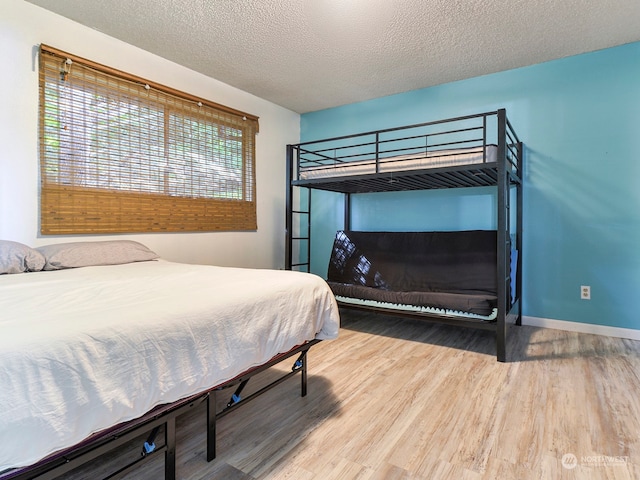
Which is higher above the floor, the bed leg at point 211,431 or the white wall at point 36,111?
the white wall at point 36,111

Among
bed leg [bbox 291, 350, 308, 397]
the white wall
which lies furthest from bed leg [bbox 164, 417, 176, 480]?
the white wall

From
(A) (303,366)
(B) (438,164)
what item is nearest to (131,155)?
(A) (303,366)

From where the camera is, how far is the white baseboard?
2.79 metres

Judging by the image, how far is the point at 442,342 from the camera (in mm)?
2762

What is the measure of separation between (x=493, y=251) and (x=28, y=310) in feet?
10.0

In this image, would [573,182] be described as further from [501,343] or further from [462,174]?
[501,343]

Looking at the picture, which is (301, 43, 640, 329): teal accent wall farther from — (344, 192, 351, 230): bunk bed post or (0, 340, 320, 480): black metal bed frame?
(0, 340, 320, 480): black metal bed frame

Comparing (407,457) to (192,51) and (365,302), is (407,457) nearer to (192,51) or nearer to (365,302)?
(365,302)

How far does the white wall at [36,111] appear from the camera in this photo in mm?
2191

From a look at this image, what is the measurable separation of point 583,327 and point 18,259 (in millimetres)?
4108

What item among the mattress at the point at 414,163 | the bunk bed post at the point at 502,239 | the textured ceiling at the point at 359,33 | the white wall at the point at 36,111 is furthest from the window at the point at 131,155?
the bunk bed post at the point at 502,239

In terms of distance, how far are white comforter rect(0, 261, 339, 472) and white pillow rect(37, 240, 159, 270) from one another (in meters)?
0.42

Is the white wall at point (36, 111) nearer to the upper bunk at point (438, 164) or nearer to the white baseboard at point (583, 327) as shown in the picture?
the upper bunk at point (438, 164)

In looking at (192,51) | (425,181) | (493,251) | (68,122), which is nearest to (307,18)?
(192,51)
